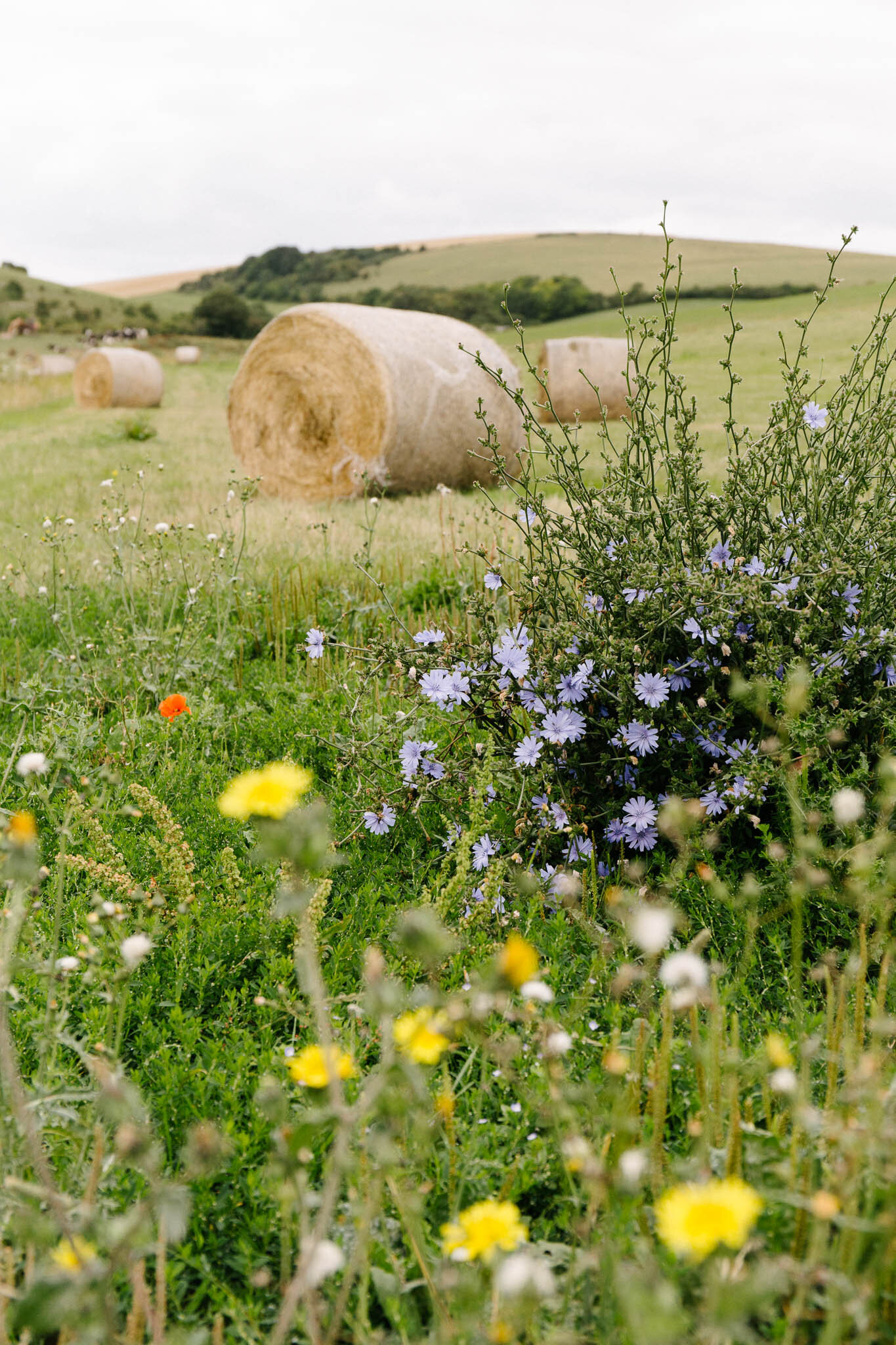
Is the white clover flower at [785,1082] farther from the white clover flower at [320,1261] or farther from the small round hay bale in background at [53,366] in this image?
the small round hay bale in background at [53,366]

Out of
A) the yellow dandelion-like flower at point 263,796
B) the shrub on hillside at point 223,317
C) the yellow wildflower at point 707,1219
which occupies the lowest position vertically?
the yellow wildflower at point 707,1219

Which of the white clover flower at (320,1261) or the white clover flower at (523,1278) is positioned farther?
the white clover flower at (320,1261)

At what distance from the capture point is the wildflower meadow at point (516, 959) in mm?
1121

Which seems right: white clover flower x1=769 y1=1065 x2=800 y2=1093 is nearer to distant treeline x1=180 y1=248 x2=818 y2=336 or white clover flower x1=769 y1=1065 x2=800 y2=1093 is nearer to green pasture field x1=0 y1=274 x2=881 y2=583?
green pasture field x1=0 y1=274 x2=881 y2=583

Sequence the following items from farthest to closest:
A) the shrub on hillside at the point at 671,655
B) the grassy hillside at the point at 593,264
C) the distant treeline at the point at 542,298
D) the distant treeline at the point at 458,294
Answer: the grassy hillside at the point at 593,264 → the distant treeline at the point at 458,294 → the distant treeline at the point at 542,298 → the shrub on hillside at the point at 671,655

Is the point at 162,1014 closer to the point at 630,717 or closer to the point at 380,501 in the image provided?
the point at 630,717

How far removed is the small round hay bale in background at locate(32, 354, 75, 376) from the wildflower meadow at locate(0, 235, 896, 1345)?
76.6 ft

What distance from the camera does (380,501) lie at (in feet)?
25.2

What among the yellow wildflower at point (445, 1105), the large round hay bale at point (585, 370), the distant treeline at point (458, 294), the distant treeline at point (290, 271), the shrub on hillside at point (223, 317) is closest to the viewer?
the yellow wildflower at point (445, 1105)

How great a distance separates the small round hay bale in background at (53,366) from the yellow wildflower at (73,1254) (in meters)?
25.6

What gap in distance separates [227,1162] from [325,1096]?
60 cm

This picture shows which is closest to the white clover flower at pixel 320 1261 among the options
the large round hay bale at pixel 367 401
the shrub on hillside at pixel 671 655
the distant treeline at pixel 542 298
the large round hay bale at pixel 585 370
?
the shrub on hillside at pixel 671 655

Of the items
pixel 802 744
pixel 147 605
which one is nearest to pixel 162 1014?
pixel 802 744

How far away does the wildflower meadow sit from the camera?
1.12 m
